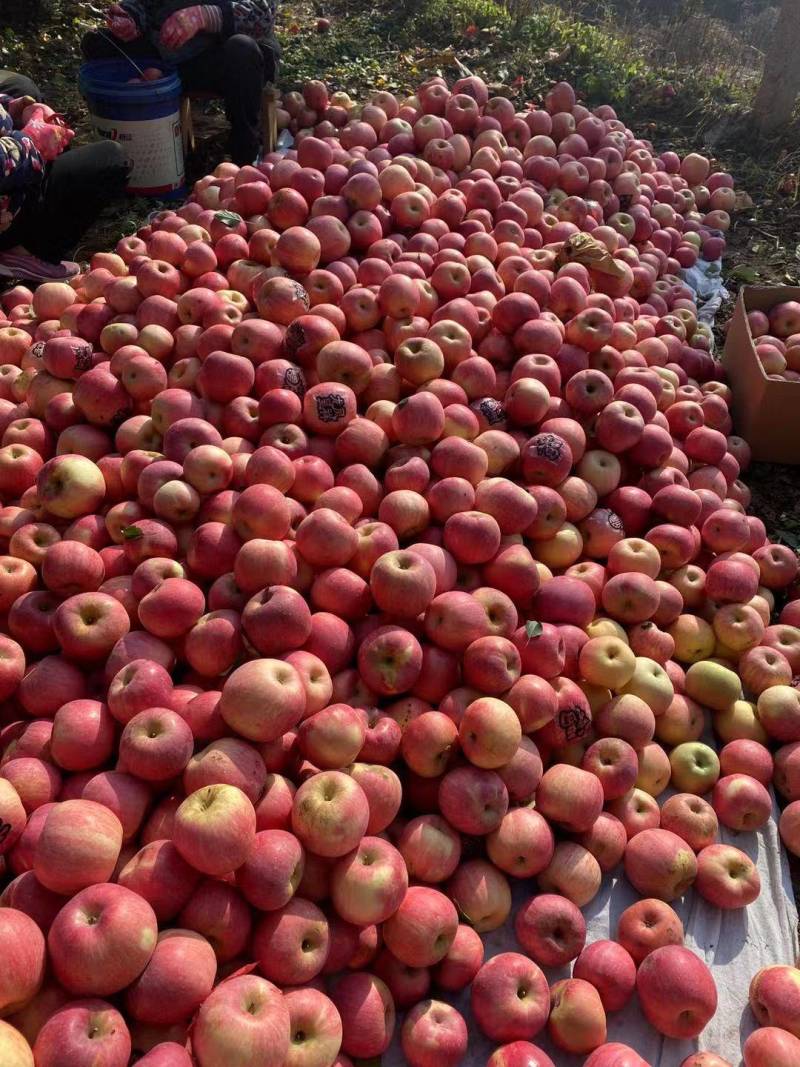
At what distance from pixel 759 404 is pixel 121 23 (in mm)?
5739

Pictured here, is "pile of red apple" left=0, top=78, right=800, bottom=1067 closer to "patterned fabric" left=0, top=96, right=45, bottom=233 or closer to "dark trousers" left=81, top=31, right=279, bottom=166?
"patterned fabric" left=0, top=96, right=45, bottom=233

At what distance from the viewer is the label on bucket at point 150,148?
644 cm

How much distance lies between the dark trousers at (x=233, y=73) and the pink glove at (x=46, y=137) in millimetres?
1131

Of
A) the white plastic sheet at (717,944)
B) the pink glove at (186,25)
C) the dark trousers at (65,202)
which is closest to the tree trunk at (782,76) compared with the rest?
the pink glove at (186,25)

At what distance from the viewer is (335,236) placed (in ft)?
14.1

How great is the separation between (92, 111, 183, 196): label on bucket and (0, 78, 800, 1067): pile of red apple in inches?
88.1

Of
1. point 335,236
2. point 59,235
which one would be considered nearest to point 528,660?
point 335,236

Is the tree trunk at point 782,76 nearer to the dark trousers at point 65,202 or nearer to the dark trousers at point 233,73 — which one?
the dark trousers at point 233,73

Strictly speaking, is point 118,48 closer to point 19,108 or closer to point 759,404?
point 19,108

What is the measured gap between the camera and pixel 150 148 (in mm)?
6523

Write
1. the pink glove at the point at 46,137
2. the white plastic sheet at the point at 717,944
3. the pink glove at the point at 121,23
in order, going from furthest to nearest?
1. the pink glove at the point at 121,23
2. the pink glove at the point at 46,137
3. the white plastic sheet at the point at 717,944

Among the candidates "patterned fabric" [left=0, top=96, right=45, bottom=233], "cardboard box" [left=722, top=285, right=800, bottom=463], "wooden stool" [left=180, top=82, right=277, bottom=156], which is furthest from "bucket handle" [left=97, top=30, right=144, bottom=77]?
"cardboard box" [left=722, top=285, right=800, bottom=463]

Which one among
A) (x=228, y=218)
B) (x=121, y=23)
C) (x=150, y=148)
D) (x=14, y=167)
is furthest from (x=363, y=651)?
(x=121, y=23)

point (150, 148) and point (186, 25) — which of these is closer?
point (186, 25)
